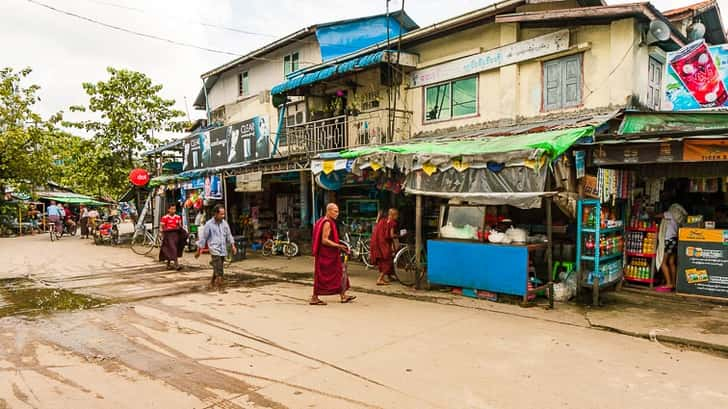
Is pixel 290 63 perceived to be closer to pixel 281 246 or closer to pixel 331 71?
pixel 331 71

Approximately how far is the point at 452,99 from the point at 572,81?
3.09 m

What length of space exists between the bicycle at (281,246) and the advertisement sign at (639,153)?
980 centimetres

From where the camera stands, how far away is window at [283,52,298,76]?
57.4ft

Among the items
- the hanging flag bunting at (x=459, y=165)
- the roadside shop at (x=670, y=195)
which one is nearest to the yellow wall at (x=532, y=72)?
the roadside shop at (x=670, y=195)

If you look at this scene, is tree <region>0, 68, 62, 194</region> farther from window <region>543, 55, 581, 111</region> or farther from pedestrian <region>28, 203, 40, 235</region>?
window <region>543, 55, 581, 111</region>

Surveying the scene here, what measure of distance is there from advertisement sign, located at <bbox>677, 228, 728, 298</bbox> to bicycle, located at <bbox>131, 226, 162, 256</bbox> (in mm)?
15995

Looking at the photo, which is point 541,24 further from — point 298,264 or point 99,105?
point 99,105

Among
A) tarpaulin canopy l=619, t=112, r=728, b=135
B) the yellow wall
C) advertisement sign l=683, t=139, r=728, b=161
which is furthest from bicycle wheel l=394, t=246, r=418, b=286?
advertisement sign l=683, t=139, r=728, b=161

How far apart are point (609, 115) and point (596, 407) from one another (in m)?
6.05

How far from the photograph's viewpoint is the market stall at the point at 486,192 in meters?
7.28

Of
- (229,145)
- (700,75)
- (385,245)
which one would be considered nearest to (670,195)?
(700,75)

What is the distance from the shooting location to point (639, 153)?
7320mm

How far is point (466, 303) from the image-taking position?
25.9 feet

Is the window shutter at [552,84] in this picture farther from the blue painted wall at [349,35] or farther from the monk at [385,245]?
the blue painted wall at [349,35]
